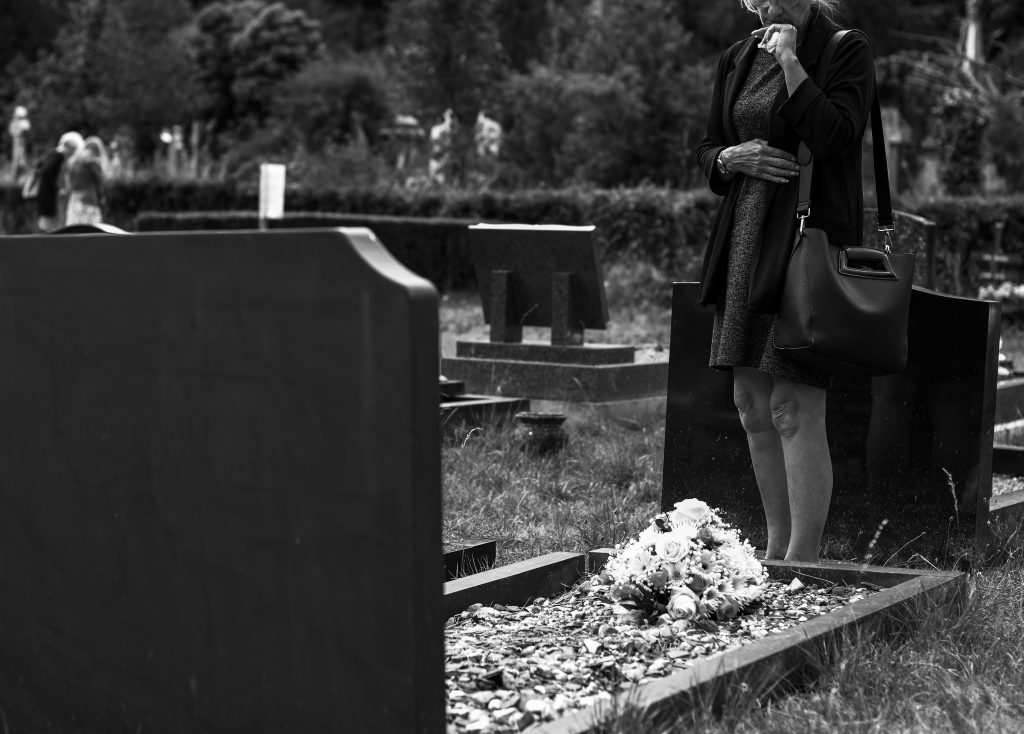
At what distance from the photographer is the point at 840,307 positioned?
350cm

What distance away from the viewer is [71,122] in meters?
31.3

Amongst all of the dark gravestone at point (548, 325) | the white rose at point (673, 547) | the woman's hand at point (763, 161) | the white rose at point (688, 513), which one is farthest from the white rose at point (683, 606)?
the dark gravestone at point (548, 325)

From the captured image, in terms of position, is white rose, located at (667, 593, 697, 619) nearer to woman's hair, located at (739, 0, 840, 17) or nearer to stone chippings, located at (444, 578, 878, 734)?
stone chippings, located at (444, 578, 878, 734)

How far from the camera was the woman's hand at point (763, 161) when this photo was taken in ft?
12.2

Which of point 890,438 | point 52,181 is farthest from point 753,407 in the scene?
point 52,181

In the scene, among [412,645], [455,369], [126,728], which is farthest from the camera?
[455,369]

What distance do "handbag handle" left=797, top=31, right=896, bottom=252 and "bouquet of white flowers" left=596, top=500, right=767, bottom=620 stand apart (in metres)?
0.86

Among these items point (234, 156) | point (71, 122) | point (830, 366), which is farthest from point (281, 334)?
point (71, 122)

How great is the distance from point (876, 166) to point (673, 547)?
1.19m

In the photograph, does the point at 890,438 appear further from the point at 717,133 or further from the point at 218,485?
the point at 218,485

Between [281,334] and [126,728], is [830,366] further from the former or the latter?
[126,728]

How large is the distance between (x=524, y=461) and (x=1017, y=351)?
254 inches

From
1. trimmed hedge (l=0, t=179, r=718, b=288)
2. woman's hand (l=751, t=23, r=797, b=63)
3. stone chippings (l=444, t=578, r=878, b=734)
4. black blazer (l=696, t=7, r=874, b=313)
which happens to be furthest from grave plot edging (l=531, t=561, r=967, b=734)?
trimmed hedge (l=0, t=179, r=718, b=288)

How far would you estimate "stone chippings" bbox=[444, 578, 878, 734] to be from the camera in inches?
113
